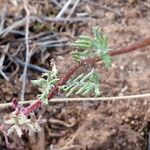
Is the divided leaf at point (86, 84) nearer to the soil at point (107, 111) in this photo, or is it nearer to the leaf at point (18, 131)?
the leaf at point (18, 131)

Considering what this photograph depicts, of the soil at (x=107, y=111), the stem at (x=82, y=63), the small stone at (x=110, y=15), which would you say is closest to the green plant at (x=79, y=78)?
the stem at (x=82, y=63)

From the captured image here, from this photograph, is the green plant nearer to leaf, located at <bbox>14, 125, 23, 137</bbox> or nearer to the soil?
leaf, located at <bbox>14, 125, 23, 137</bbox>

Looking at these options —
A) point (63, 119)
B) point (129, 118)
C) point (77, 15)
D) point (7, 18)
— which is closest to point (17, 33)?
point (7, 18)

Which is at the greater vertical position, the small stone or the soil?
the small stone

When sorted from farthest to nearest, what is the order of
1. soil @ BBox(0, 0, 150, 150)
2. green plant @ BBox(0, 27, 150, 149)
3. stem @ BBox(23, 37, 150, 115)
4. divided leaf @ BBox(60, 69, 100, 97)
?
soil @ BBox(0, 0, 150, 150)
divided leaf @ BBox(60, 69, 100, 97)
green plant @ BBox(0, 27, 150, 149)
stem @ BBox(23, 37, 150, 115)

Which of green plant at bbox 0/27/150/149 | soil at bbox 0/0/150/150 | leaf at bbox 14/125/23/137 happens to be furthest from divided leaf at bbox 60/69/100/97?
soil at bbox 0/0/150/150

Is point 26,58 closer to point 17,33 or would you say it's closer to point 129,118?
point 17,33

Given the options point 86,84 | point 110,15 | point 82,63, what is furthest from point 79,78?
point 110,15

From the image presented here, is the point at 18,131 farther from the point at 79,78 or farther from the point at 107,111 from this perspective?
the point at 107,111
